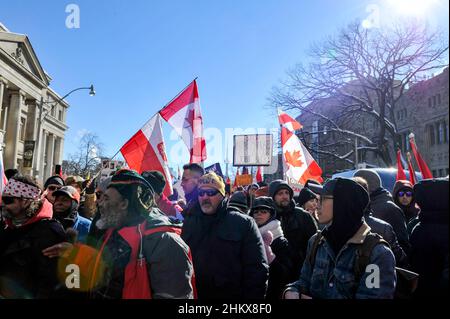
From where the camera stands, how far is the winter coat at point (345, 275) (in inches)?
82.0

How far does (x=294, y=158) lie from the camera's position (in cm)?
823

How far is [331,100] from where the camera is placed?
22.8 m

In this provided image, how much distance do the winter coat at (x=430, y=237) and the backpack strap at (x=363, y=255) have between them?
15.7 inches

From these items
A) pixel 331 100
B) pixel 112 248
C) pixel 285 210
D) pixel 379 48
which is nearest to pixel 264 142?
pixel 285 210

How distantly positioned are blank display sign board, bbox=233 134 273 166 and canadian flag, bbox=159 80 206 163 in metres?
1.84

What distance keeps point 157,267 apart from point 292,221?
8.86ft

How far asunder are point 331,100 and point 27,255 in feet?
72.5

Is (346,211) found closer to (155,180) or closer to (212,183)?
(212,183)

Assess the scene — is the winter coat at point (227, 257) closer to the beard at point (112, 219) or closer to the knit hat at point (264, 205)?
the knit hat at point (264, 205)

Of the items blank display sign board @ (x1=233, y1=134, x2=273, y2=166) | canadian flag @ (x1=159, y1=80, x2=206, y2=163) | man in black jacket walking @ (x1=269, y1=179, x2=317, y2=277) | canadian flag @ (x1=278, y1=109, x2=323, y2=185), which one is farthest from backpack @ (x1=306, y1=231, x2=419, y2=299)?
canadian flag @ (x1=278, y1=109, x2=323, y2=185)

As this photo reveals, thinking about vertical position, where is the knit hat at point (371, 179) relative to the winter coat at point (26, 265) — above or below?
above

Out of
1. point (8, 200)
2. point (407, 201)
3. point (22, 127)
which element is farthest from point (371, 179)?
point (22, 127)

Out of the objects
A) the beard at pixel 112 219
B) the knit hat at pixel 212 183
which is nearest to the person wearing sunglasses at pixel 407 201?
the knit hat at pixel 212 183

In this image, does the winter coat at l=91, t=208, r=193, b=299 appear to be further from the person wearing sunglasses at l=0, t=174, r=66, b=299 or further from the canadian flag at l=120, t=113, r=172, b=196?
the canadian flag at l=120, t=113, r=172, b=196
